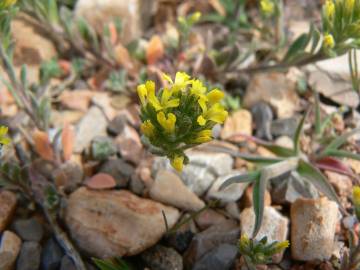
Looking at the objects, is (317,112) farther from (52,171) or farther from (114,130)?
(52,171)

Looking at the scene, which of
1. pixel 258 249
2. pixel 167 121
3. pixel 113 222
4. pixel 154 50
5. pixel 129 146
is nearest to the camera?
pixel 167 121

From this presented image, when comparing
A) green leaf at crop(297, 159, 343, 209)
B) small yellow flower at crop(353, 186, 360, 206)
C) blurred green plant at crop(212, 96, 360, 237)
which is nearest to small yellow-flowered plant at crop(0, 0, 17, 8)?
blurred green plant at crop(212, 96, 360, 237)

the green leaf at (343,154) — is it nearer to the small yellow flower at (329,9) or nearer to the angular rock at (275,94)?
the angular rock at (275,94)

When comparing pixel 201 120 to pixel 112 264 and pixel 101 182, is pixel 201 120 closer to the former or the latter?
pixel 112 264

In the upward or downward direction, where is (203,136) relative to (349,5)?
downward

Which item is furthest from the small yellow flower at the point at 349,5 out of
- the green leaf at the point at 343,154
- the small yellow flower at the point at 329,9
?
the green leaf at the point at 343,154

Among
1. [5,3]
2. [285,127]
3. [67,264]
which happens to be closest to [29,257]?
[67,264]

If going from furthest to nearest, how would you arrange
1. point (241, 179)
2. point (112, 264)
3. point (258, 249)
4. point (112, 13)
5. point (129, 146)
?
point (112, 13)
point (129, 146)
point (241, 179)
point (112, 264)
point (258, 249)

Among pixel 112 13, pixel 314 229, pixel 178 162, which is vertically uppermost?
pixel 112 13
